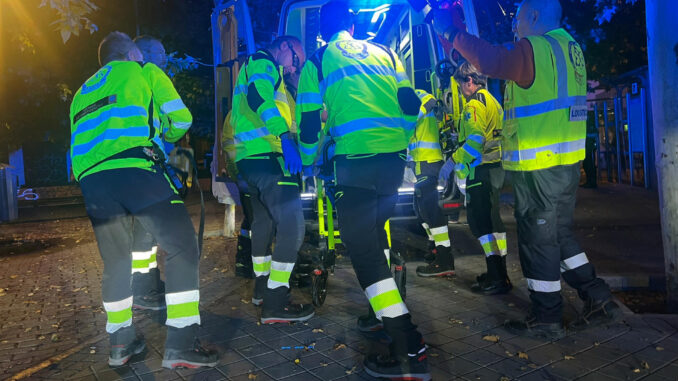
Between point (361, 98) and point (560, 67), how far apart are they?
1350 millimetres

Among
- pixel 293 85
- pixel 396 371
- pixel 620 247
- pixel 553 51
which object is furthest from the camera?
pixel 620 247

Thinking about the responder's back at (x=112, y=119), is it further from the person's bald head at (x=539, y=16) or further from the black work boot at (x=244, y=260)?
the person's bald head at (x=539, y=16)

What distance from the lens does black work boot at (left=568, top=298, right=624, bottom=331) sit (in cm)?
346

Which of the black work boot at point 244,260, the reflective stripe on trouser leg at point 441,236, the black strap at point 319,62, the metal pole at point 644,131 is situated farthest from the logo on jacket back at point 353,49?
the metal pole at point 644,131

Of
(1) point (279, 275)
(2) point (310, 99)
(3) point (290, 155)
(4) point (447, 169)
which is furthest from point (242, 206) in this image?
(2) point (310, 99)

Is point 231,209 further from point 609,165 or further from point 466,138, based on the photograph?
point 609,165

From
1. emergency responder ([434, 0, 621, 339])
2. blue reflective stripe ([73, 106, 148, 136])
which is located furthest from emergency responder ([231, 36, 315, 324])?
emergency responder ([434, 0, 621, 339])

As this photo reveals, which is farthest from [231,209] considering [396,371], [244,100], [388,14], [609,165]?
[609,165]

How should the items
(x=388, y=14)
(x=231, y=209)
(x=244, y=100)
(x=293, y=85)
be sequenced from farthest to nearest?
(x=231, y=209), (x=388, y=14), (x=293, y=85), (x=244, y=100)

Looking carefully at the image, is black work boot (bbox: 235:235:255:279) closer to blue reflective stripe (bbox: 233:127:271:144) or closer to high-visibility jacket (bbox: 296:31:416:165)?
blue reflective stripe (bbox: 233:127:271:144)

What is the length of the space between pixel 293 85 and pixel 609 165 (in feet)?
49.4

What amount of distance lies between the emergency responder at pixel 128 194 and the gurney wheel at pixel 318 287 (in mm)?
1112

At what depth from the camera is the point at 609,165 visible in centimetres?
1650

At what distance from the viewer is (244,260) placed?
541 centimetres
